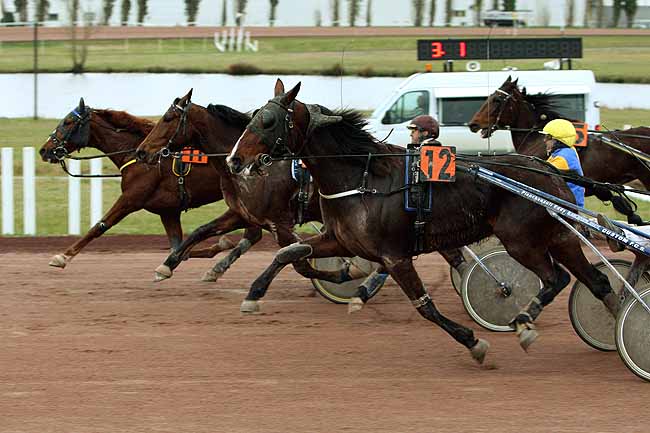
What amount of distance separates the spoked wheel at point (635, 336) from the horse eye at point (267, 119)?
7.98 feet

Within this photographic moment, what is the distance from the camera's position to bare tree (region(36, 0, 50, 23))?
37.8 meters

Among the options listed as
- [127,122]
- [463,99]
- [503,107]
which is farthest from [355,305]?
[463,99]

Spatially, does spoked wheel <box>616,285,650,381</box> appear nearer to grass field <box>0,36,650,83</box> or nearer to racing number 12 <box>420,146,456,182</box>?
racing number 12 <box>420,146,456,182</box>

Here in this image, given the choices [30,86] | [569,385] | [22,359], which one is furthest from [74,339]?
[30,86]

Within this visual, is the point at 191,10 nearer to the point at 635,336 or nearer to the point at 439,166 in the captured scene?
the point at 439,166

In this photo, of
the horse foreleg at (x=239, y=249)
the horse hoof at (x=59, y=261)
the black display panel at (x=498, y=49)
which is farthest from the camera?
the black display panel at (x=498, y=49)

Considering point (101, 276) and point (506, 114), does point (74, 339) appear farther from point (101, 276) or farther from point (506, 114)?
point (506, 114)

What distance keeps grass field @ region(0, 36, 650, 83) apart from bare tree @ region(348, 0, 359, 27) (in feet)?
11.0

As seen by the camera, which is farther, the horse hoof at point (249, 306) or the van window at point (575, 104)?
the van window at point (575, 104)

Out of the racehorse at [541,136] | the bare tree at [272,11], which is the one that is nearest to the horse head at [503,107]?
the racehorse at [541,136]

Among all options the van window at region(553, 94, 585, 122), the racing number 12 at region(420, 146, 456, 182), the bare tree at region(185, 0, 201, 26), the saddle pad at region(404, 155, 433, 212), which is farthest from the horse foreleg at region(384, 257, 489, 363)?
the bare tree at region(185, 0, 201, 26)

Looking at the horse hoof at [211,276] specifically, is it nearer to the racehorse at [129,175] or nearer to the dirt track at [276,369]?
the dirt track at [276,369]

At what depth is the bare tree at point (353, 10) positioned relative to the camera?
39156 mm

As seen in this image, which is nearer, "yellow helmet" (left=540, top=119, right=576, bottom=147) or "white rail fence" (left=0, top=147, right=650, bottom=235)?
"yellow helmet" (left=540, top=119, right=576, bottom=147)
